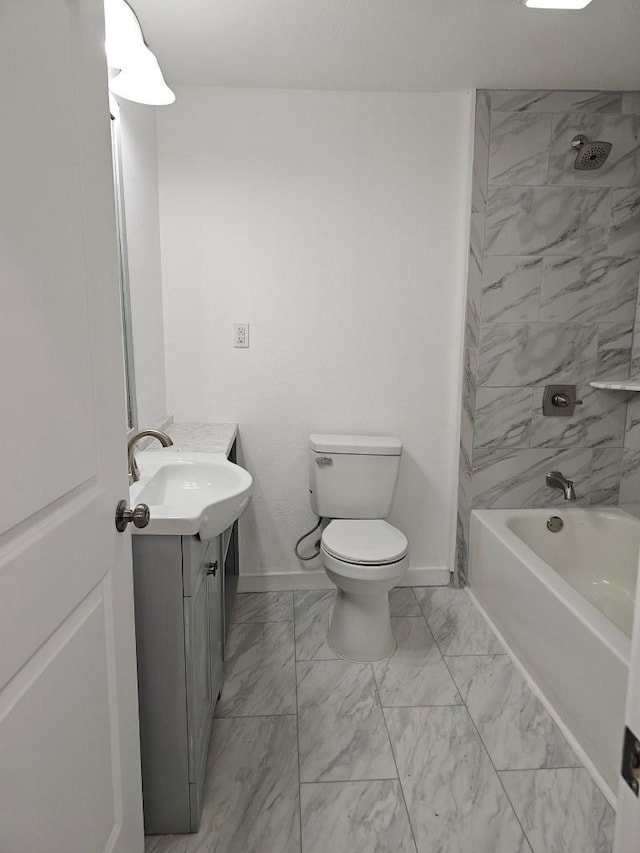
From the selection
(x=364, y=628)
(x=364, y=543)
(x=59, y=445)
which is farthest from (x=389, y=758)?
(x=59, y=445)

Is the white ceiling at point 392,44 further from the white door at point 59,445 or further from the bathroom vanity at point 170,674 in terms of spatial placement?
the bathroom vanity at point 170,674

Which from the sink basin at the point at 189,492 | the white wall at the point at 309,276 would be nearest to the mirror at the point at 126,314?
the sink basin at the point at 189,492

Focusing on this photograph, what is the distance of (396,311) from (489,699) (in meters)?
1.67

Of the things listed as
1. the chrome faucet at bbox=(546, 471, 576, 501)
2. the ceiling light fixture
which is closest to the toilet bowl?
the chrome faucet at bbox=(546, 471, 576, 501)

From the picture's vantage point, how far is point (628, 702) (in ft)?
1.77

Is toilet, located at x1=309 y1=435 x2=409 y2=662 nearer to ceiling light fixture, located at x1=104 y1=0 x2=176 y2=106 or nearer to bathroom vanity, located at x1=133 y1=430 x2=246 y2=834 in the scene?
bathroom vanity, located at x1=133 y1=430 x2=246 y2=834

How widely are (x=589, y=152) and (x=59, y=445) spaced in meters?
2.53

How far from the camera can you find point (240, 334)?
2576 mm

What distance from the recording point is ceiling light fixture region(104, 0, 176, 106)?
1423 mm

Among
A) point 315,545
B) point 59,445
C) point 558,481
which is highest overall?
point 59,445

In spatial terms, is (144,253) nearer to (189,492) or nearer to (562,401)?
(189,492)

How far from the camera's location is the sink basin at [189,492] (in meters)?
1.25

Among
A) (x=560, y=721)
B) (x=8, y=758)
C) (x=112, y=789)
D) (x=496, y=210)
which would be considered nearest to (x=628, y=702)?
(x=8, y=758)

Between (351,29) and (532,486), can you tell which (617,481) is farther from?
(351,29)
